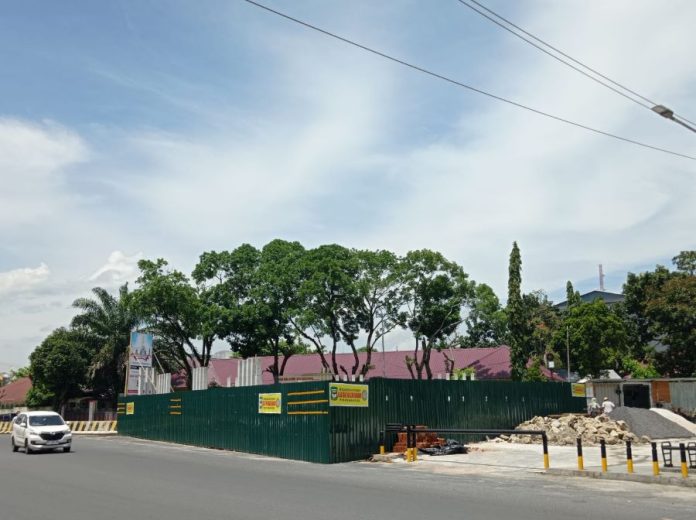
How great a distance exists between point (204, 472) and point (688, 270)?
168ft

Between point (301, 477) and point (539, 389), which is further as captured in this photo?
point (539, 389)

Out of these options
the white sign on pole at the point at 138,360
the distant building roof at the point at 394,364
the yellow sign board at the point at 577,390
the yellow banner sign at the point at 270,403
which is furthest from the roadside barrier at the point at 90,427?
the yellow sign board at the point at 577,390

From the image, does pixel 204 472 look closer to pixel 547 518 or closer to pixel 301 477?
pixel 301 477

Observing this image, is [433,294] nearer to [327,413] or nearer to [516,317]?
[516,317]

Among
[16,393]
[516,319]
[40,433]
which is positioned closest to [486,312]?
[516,319]

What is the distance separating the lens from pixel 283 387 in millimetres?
24797

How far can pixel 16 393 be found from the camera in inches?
2874

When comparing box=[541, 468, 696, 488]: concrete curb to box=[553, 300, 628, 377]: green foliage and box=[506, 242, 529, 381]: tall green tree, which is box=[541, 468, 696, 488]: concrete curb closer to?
box=[506, 242, 529, 381]: tall green tree

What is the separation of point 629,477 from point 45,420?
20.7 meters

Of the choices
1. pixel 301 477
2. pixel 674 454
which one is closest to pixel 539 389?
pixel 674 454

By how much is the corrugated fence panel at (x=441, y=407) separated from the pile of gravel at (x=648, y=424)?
343 centimetres

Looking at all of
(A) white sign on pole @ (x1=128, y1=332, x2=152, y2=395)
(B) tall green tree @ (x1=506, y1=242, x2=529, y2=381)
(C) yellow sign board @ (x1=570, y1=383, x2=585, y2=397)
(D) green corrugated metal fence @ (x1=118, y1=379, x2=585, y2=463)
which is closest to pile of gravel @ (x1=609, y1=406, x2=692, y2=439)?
(D) green corrugated metal fence @ (x1=118, y1=379, x2=585, y2=463)

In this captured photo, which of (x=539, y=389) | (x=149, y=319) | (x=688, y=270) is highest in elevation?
(x=688, y=270)

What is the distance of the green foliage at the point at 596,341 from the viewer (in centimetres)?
5412
